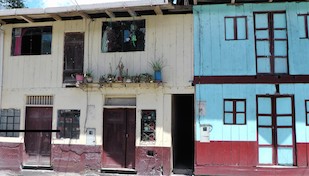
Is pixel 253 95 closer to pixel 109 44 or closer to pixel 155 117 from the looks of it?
pixel 155 117

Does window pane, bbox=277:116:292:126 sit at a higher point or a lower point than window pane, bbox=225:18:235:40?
lower

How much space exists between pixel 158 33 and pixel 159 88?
1877mm

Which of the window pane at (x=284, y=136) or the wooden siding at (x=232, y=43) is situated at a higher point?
the wooden siding at (x=232, y=43)

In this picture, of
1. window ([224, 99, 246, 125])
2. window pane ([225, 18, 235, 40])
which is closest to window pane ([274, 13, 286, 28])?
window pane ([225, 18, 235, 40])

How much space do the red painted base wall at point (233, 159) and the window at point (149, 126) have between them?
1.51 m

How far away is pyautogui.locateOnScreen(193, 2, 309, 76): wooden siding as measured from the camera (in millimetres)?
10930

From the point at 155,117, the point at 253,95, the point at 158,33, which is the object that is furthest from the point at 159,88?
the point at 253,95

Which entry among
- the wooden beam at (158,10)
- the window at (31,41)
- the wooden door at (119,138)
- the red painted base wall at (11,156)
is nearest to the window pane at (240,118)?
the wooden door at (119,138)

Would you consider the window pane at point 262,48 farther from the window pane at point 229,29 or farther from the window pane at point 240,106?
the window pane at point 240,106

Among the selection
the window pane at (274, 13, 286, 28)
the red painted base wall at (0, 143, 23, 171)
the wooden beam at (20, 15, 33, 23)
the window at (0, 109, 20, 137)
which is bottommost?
the red painted base wall at (0, 143, 23, 171)

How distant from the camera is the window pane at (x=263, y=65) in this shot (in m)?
11.1

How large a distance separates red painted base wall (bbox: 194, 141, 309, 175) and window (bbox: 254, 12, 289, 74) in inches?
94.9

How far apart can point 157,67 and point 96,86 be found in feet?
7.21

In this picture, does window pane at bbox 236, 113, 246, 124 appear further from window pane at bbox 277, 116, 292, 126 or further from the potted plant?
the potted plant
